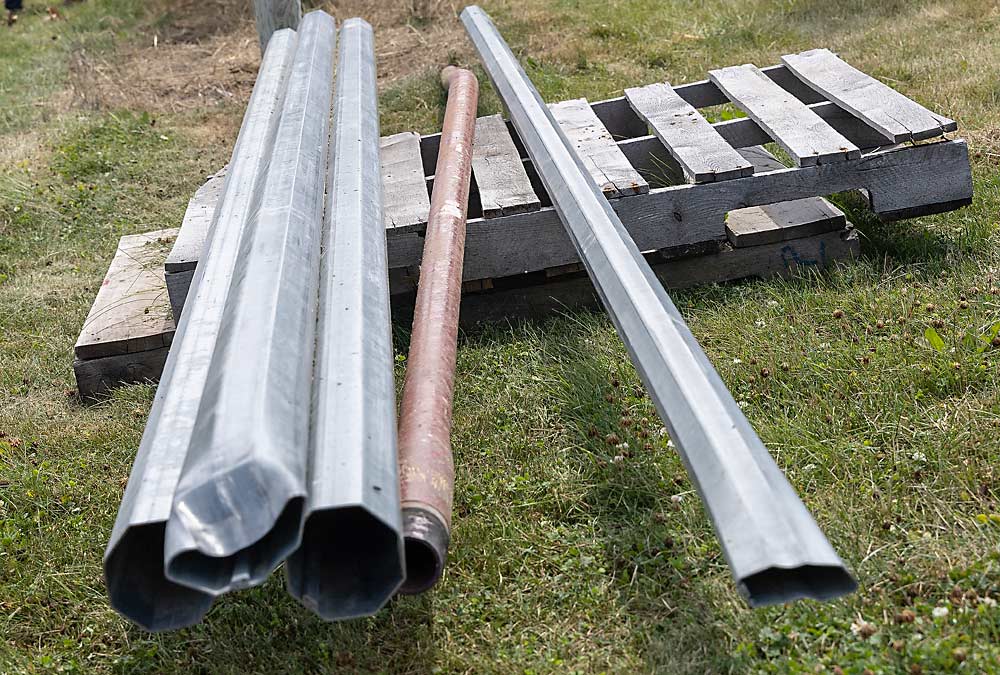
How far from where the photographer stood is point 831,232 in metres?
3.49

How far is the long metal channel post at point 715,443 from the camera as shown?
1435 mm

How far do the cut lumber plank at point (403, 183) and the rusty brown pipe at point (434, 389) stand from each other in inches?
5.7

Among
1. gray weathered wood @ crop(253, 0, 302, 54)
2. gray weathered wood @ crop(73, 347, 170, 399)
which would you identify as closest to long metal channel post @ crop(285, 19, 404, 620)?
gray weathered wood @ crop(73, 347, 170, 399)

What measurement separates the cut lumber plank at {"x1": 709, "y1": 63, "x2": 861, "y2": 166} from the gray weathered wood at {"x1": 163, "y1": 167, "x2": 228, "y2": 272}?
2.07m

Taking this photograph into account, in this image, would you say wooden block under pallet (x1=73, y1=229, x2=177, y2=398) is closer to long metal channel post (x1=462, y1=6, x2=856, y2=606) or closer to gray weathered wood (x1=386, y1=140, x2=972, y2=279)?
gray weathered wood (x1=386, y1=140, x2=972, y2=279)

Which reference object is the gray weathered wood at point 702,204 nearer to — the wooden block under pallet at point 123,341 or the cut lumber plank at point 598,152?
the cut lumber plank at point 598,152

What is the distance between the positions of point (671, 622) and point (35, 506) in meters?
1.87

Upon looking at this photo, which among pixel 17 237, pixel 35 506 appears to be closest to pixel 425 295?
pixel 35 506

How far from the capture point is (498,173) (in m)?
3.69

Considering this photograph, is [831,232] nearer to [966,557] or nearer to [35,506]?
[966,557]

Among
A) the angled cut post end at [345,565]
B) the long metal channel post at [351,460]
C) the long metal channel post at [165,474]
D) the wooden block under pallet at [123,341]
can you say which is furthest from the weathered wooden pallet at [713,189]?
the angled cut post end at [345,565]

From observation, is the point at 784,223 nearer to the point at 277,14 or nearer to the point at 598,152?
the point at 598,152

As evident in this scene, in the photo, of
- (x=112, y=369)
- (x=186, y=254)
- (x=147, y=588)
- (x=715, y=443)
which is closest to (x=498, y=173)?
(x=186, y=254)

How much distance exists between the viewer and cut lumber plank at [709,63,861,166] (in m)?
3.32
